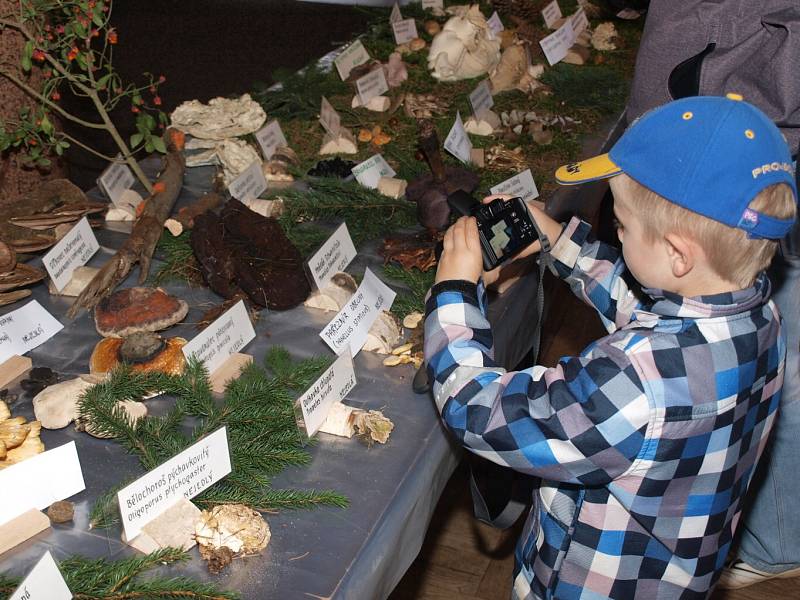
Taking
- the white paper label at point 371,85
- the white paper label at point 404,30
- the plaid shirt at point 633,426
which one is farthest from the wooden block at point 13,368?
the white paper label at point 404,30

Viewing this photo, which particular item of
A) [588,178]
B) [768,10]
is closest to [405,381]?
[588,178]

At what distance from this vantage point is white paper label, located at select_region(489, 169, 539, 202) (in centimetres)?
232

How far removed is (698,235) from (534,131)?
1.70 m

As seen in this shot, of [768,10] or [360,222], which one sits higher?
[768,10]

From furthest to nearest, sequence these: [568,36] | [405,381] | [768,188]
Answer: [568,36], [405,381], [768,188]

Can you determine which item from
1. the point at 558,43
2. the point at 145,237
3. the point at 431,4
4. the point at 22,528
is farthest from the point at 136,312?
the point at 431,4

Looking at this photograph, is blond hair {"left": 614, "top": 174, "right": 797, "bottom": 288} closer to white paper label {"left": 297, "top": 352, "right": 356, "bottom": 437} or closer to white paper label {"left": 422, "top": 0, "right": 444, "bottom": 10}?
white paper label {"left": 297, "top": 352, "right": 356, "bottom": 437}

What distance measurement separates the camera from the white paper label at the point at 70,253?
2000mm

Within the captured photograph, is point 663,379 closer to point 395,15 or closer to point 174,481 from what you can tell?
point 174,481

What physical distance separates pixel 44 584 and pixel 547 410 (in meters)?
0.76

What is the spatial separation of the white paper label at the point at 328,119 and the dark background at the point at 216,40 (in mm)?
1985

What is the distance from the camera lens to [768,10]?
5.87ft

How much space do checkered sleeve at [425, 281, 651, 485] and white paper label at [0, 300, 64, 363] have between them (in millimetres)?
1023

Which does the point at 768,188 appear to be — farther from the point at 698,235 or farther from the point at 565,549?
the point at 565,549
